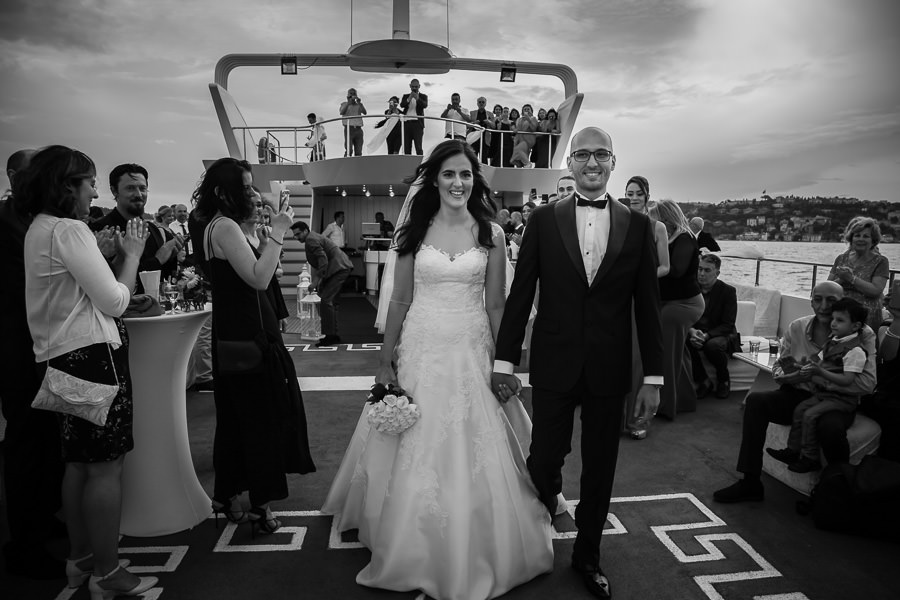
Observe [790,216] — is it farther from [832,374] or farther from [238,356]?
[238,356]

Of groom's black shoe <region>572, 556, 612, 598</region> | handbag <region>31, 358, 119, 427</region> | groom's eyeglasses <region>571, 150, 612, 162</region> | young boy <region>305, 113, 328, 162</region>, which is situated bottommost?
groom's black shoe <region>572, 556, 612, 598</region>

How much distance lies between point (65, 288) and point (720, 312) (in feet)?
18.4

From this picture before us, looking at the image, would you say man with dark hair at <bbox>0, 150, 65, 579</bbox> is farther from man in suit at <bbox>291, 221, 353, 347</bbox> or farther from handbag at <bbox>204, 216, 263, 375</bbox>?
man in suit at <bbox>291, 221, 353, 347</bbox>

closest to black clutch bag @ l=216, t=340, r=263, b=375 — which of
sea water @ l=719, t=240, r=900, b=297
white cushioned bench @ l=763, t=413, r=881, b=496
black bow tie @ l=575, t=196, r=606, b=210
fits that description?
black bow tie @ l=575, t=196, r=606, b=210

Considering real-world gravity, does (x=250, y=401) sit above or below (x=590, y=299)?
below

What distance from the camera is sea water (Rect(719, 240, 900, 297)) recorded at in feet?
23.7

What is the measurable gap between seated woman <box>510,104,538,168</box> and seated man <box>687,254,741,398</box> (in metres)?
10.8

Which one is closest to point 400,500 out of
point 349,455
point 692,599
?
point 349,455

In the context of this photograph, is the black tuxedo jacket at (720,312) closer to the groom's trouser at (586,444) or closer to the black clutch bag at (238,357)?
the groom's trouser at (586,444)

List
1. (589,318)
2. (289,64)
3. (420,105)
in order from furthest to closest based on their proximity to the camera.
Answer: (289,64) → (420,105) → (589,318)

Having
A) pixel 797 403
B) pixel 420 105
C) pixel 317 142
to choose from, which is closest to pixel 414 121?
pixel 420 105

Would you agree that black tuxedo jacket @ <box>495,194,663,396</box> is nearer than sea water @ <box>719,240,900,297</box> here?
Yes

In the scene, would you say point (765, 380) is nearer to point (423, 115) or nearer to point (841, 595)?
point (841, 595)

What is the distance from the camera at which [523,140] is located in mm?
15891
